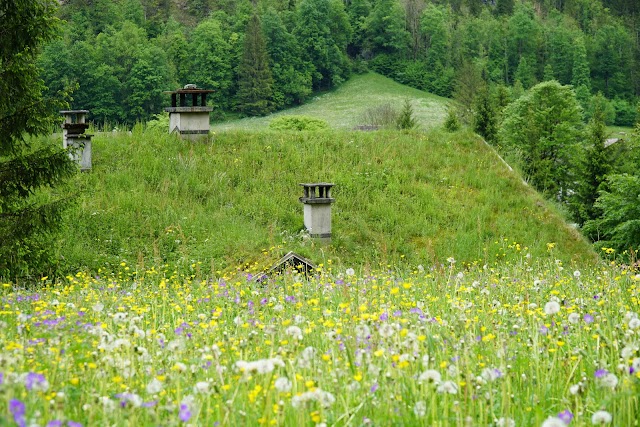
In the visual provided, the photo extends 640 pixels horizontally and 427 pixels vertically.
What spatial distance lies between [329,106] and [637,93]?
195 ft

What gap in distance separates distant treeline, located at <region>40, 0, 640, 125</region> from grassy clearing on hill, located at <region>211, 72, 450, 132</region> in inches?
105

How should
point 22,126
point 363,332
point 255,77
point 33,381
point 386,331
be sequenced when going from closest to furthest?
point 33,381, point 386,331, point 363,332, point 22,126, point 255,77

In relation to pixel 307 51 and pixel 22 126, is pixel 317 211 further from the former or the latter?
pixel 307 51

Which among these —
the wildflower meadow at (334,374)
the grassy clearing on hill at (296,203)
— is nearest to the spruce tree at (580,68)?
the grassy clearing on hill at (296,203)

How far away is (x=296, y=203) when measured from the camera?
1772 centimetres

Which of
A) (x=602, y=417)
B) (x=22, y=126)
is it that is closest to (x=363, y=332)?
(x=602, y=417)

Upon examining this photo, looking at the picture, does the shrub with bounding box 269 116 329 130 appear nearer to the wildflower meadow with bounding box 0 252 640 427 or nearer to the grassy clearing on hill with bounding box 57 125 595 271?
the grassy clearing on hill with bounding box 57 125 595 271

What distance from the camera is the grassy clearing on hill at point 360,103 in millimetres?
72000

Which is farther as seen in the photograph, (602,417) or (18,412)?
(602,417)

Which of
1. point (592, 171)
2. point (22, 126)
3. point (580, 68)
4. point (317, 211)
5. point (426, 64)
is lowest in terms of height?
point (580, 68)

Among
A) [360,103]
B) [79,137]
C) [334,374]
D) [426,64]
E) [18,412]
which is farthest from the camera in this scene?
[426,64]

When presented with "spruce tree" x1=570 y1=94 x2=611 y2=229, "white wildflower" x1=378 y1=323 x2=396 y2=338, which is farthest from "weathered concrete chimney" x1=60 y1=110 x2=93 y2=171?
"spruce tree" x1=570 y1=94 x2=611 y2=229

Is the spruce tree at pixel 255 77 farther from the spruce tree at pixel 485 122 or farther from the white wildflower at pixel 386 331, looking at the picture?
the white wildflower at pixel 386 331

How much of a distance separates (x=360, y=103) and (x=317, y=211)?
219 ft
